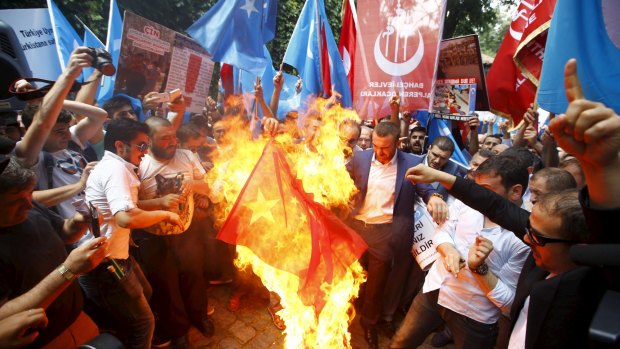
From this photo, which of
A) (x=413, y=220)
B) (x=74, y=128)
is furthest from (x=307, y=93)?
(x=74, y=128)

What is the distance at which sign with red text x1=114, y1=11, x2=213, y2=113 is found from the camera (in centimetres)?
502

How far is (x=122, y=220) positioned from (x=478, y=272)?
312 centimetres

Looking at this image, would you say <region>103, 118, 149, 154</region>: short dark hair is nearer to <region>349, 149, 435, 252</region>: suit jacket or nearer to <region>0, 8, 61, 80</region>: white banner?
<region>349, 149, 435, 252</region>: suit jacket

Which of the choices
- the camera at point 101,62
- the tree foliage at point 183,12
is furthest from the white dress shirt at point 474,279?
the tree foliage at point 183,12

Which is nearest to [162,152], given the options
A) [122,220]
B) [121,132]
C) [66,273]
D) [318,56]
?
[121,132]

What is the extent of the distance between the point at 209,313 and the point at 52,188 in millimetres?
2705

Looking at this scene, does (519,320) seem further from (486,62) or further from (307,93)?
(486,62)

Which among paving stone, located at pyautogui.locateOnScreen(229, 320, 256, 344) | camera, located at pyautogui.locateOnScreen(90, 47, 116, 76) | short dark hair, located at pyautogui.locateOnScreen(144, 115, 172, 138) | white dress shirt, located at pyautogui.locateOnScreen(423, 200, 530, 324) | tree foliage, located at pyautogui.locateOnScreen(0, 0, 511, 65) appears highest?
tree foliage, located at pyautogui.locateOnScreen(0, 0, 511, 65)

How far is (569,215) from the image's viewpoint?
5.83ft

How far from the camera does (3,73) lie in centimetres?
306

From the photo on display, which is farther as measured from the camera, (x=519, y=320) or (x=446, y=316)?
(x=446, y=316)

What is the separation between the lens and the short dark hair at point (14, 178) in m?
2.08

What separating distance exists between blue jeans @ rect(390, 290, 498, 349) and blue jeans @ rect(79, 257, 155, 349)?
2.69 meters

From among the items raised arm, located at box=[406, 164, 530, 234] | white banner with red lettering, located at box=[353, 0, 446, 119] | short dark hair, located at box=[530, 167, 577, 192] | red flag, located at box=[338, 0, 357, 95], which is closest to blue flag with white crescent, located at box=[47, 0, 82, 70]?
red flag, located at box=[338, 0, 357, 95]
